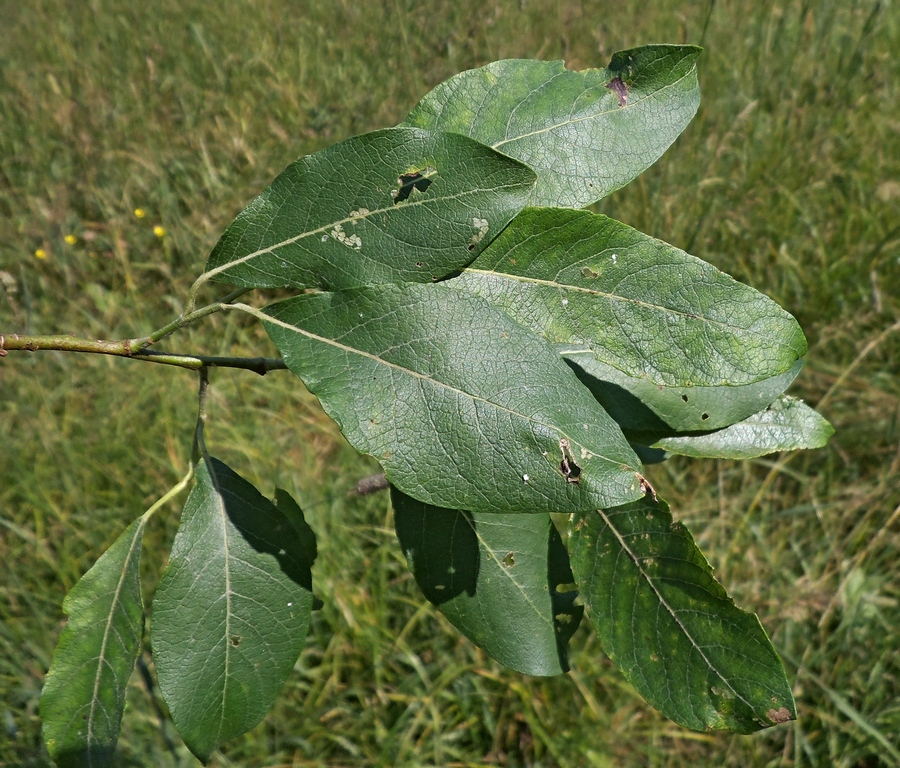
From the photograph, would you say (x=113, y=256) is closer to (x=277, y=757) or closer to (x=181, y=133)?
(x=181, y=133)

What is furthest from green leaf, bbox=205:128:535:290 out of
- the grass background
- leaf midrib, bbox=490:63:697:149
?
the grass background

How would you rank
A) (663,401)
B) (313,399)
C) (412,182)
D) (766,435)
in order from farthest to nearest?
1. (313,399)
2. (766,435)
3. (663,401)
4. (412,182)

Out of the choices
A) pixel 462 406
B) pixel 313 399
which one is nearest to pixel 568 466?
pixel 462 406

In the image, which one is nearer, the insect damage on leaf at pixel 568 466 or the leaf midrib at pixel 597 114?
the insect damage on leaf at pixel 568 466

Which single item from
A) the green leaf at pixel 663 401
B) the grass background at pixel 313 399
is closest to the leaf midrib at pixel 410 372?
the green leaf at pixel 663 401

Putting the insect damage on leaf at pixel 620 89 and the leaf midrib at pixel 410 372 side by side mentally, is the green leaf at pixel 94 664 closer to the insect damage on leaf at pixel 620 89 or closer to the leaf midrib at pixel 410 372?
the leaf midrib at pixel 410 372

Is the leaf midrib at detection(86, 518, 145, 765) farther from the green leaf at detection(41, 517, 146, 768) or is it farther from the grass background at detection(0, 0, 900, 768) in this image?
the grass background at detection(0, 0, 900, 768)

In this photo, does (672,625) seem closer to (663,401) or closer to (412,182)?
(663,401)

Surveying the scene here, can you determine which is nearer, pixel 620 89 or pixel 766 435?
pixel 620 89
